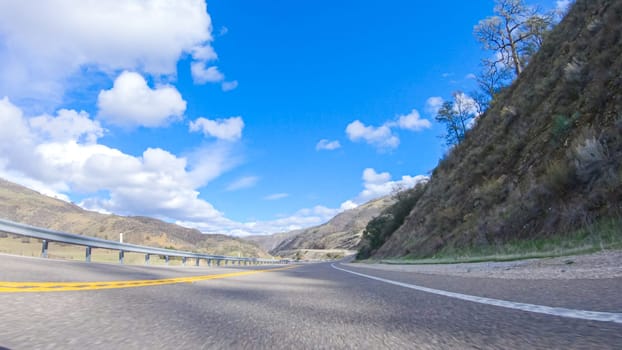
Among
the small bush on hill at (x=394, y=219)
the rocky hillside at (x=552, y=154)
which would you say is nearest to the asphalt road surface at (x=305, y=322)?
the rocky hillside at (x=552, y=154)

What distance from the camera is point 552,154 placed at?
12.8 m

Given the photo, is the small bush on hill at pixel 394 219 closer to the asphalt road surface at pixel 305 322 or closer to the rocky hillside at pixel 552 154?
the rocky hillside at pixel 552 154

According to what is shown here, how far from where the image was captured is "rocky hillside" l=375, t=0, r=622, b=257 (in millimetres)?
9609

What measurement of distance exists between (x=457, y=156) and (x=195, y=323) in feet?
94.5

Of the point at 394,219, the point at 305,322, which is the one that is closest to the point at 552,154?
the point at 305,322

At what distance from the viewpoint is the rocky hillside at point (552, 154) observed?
31.5ft

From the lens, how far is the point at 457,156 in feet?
92.7

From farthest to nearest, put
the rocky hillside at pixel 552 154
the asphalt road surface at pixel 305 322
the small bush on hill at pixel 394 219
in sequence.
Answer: the small bush on hill at pixel 394 219 < the rocky hillside at pixel 552 154 < the asphalt road surface at pixel 305 322

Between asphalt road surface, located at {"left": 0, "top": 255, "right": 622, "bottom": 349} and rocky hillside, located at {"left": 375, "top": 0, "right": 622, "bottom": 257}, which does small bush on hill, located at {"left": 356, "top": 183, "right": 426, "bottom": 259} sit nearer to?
rocky hillside, located at {"left": 375, "top": 0, "right": 622, "bottom": 257}

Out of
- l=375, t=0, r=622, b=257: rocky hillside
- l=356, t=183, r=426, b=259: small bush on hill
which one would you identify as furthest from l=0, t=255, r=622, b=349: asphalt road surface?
l=356, t=183, r=426, b=259: small bush on hill

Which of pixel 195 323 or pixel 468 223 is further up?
pixel 468 223

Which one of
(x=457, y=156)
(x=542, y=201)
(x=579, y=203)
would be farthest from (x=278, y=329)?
(x=457, y=156)

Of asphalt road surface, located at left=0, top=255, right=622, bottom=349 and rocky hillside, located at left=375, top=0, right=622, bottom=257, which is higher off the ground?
rocky hillside, located at left=375, top=0, right=622, bottom=257

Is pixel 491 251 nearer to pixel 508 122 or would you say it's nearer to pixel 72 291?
pixel 508 122
